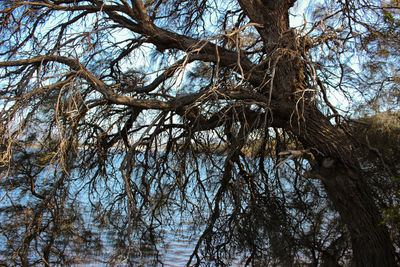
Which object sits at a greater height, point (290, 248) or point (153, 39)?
point (153, 39)

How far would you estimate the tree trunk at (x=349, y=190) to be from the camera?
11.0 ft

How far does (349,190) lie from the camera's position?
3520 millimetres

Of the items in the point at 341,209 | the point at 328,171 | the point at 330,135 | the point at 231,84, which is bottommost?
the point at 341,209

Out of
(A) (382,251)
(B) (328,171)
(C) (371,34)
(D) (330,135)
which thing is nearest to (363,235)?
(A) (382,251)

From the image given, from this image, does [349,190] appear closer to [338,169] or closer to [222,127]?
[338,169]

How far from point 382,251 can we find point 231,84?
6.85ft

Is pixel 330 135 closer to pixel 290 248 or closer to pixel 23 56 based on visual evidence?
pixel 290 248

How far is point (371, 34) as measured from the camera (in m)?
4.34

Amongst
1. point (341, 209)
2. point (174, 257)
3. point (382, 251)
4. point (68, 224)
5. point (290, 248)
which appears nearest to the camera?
point (382, 251)

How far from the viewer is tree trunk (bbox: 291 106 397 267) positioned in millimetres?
3346

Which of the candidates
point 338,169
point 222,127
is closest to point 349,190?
point 338,169

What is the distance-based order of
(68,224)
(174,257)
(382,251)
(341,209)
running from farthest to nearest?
(174,257) → (68,224) → (341,209) → (382,251)

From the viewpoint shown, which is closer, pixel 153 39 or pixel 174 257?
pixel 153 39

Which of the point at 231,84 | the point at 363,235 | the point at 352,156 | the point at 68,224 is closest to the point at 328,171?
the point at 352,156
